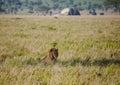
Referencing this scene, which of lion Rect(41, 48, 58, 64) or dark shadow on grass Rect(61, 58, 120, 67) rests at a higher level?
lion Rect(41, 48, 58, 64)

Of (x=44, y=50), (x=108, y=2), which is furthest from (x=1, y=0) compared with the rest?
(x=44, y=50)

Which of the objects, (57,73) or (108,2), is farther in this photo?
(108,2)

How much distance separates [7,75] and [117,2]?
98.8 metres

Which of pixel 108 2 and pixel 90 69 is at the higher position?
pixel 90 69

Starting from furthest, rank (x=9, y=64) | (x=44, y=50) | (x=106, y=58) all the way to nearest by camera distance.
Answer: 1. (x=44, y=50)
2. (x=106, y=58)
3. (x=9, y=64)

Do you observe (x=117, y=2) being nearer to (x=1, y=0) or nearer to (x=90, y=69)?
(x=1, y=0)

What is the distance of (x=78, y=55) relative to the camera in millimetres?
7105

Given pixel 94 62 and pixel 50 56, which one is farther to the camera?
pixel 94 62

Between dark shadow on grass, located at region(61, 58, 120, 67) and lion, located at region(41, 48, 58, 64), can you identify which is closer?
lion, located at region(41, 48, 58, 64)

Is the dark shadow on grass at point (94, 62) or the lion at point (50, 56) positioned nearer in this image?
the lion at point (50, 56)

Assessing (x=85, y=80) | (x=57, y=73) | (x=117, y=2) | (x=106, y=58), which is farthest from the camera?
(x=117, y=2)

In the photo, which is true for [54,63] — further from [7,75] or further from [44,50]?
Result: [44,50]

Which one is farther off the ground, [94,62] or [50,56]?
[50,56]

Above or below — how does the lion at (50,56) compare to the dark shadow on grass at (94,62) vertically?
above
